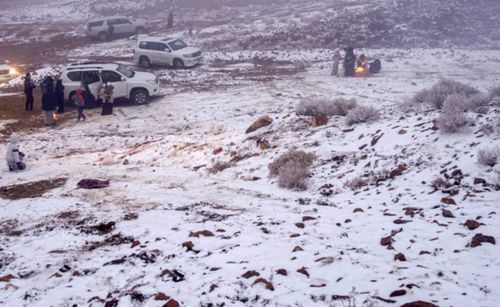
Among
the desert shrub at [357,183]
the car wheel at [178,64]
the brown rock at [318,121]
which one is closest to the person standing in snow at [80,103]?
the car wheel at [178,64]

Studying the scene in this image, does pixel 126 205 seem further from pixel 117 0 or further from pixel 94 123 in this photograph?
pixel 117 0

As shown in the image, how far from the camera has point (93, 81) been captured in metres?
17.1

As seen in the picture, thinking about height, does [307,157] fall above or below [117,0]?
below

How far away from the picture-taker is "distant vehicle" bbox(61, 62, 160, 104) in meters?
17.0

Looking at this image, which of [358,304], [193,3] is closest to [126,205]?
[358,304]

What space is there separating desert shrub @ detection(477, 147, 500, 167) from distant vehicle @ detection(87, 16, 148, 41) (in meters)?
30.0

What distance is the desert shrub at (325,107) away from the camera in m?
12.4

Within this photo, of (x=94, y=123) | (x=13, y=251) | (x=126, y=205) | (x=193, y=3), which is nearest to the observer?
(x=13, y=251)

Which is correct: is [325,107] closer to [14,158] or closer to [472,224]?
[472,224]

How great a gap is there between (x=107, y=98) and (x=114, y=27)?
1834cm

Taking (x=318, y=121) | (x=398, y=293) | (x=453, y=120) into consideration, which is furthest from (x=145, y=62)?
(x=398, y=293)

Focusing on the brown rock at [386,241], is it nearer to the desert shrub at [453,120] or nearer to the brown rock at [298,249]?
the brown rock at [298,249]

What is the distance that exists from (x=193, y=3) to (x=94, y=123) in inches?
1297

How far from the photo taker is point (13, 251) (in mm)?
6648
